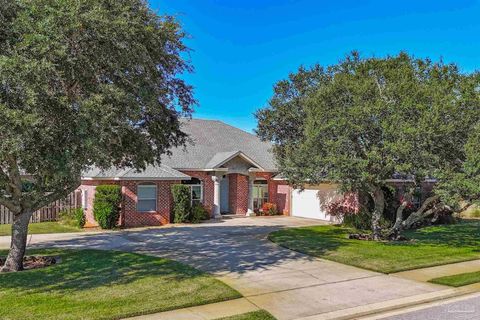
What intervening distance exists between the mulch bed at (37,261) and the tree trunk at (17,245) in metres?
0.34

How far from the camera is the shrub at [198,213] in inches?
942

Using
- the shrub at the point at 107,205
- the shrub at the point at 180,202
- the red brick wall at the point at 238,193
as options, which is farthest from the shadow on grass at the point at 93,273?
the red brick wall at the point at 238,193

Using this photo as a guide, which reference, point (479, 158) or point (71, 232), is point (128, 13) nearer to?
point (479, 158)

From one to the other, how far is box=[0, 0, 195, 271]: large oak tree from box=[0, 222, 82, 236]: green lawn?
8539 millimetres

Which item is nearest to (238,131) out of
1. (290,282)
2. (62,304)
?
(290,282)

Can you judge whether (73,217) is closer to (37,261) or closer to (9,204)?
(37,261)

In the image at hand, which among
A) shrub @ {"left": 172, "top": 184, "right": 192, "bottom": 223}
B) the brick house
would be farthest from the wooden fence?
A: shrub @ {"left": 172, "top": 184, "right": 192, "bottom": 223}

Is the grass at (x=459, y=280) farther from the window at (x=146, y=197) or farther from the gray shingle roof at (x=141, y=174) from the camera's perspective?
the window at (x=146, y=197)

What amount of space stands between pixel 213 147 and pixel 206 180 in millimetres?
3772

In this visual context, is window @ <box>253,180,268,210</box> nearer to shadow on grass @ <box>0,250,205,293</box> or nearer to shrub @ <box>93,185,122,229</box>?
shrub @ <box>93,185,122,229</box>

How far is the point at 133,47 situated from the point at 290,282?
680 centimetres

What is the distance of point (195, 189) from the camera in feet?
85.3

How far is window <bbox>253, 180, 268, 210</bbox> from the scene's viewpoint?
28761 mm

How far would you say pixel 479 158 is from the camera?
13695mm
